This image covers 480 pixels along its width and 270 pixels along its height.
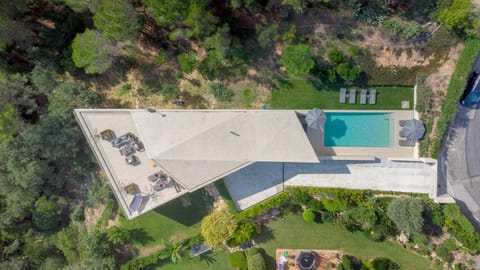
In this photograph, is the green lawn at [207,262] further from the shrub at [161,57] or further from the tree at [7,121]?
the tree at [7,121]

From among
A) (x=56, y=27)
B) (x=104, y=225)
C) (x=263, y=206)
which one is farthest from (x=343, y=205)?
(x=56, y=27)

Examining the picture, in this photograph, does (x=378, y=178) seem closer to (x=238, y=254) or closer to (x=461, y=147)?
(x=461, y=147)

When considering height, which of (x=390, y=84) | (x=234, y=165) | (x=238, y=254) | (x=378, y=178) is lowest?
(x=238, y=254)

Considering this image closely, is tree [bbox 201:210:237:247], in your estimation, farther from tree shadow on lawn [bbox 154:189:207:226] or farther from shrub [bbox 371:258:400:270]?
shrub [bbox 371:258:400:270]

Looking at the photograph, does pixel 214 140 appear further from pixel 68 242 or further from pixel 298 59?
pixel 68 242

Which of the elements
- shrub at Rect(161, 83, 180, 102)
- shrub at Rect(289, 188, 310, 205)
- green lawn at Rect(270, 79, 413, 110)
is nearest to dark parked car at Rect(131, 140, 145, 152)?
shrub at Rect(161, 83, 180, 102)

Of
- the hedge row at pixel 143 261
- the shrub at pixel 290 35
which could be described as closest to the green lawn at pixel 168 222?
the hedge row at pixel 143 261
